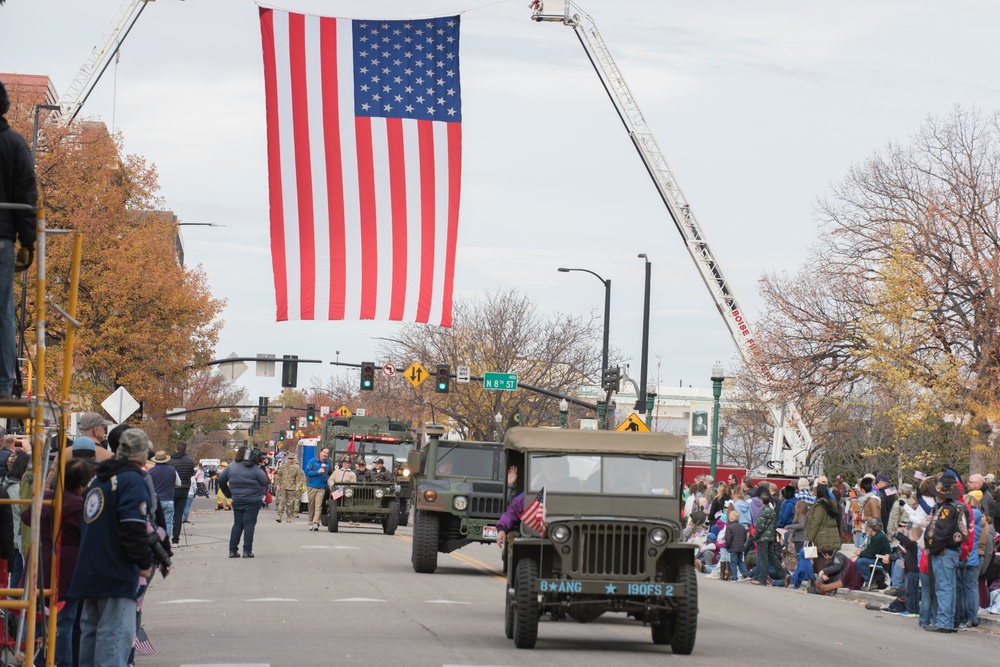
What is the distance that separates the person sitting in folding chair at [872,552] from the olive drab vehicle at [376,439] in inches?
703

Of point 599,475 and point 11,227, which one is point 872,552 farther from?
point 11,227

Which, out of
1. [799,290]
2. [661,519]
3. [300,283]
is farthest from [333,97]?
[799,290]

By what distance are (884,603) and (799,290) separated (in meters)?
25.3

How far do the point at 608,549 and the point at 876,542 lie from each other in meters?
11.2

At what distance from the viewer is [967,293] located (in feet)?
139

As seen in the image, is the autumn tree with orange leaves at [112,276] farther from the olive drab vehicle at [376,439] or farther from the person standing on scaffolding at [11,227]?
the person standing on scaffolding at [11,227]

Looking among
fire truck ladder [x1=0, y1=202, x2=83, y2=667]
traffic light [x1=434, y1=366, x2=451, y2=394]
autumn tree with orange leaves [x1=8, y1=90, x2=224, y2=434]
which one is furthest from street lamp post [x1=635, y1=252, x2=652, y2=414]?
fire truck ladder [x1=0, y1=202, x2=83, y2=667]

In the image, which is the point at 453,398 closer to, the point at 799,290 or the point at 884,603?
the point at 799,290

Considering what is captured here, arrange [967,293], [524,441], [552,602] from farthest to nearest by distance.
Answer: [967,293] < [524,441] < [552,602]

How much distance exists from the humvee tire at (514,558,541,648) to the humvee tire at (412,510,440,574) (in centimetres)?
916

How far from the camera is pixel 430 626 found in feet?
49.3

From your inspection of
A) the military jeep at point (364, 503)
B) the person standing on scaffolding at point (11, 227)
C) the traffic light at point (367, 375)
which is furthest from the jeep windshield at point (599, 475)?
the traffic light at point (367, 375)

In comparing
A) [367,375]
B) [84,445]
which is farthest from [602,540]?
[367,375]

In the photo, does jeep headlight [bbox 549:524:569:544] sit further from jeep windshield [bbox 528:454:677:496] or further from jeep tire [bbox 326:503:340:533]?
jeep tire [bbox 326:503:340:533]
